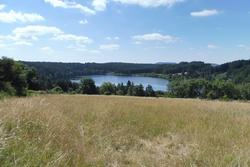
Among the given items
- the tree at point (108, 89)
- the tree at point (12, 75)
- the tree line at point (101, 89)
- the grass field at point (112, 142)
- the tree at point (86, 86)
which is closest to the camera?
the grass field at point (112, 142)

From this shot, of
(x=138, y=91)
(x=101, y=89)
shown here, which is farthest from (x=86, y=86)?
(x=138, y=91)

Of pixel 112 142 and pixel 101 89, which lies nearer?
pixel 112 142

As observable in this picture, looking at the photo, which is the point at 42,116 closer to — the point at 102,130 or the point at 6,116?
the point at 6,116

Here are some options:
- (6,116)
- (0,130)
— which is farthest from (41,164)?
(6,116)

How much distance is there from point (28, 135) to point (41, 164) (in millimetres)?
1034

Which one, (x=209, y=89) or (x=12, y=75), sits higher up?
(x=12, y=75)

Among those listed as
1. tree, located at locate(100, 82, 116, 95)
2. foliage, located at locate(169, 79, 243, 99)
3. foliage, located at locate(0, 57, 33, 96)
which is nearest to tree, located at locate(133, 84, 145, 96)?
tree, located at locate(100, 82, 116, 95)

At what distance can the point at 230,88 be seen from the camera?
9281 centimetres

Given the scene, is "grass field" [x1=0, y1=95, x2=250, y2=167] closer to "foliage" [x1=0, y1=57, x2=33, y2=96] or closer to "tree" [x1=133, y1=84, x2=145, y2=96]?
"foliage" [x1=0, y1=57, x2=33, y2=96]

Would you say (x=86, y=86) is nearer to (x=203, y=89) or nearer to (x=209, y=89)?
(x=203, y=89)

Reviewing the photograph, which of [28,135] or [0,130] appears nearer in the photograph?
[0,130]

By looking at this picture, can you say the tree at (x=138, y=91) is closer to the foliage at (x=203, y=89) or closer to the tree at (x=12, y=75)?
the foliage at (x=203, y=89)

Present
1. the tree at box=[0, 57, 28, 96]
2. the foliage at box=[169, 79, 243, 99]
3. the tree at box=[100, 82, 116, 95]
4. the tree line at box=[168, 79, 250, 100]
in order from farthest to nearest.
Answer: the tree at box=[100, 82, 116, 95]
the foliage at box=[169, 79, 243, 99]
the tree line at box=[168, 79, 250, 100]
the tree at box=[0, 57, 28, 96]

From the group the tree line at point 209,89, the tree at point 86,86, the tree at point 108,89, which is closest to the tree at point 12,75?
the tree at point 86,86
